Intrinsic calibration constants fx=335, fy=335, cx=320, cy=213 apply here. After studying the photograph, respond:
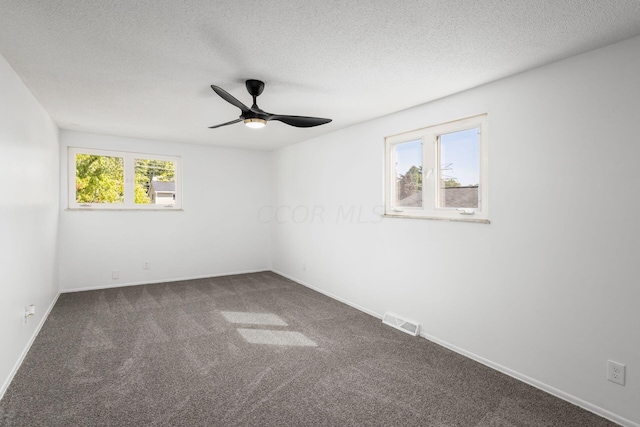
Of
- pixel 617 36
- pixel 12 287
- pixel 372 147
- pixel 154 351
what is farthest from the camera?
pixel 372 147

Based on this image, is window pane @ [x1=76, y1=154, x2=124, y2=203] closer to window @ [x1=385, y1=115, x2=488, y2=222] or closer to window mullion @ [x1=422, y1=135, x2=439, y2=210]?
window @ [x1=385, y1=115, x2=488, y2=222]

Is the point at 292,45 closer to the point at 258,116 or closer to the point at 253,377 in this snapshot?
the point at 258,116

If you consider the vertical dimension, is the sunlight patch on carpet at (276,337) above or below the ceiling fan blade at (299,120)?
below

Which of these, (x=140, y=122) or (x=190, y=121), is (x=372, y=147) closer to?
Result: (x=190, y=121)

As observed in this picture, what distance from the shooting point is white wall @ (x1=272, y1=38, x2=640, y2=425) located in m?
2.02

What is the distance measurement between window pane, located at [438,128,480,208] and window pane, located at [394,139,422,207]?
257mm

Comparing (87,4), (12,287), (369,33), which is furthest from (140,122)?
(369,33)

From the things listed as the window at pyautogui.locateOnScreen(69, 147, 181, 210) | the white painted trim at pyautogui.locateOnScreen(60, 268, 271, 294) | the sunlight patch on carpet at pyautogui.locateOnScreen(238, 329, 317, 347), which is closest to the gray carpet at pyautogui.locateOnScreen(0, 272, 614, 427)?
the sunlight patch on carpet at pyautogui.locateOnScreen(238, 329, 317, 347)

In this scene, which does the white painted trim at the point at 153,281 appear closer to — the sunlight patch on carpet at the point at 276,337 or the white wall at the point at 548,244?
the sunlight patch on carpet at the point at 276,337

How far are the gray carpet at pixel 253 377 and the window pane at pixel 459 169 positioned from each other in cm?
136

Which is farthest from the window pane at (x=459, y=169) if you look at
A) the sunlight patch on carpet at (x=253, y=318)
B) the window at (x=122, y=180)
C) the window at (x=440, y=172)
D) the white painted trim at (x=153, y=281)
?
the window at (x=122, y=180)

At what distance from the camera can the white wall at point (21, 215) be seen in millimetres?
2271

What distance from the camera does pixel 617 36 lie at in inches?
77.2

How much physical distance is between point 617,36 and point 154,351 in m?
3.98
